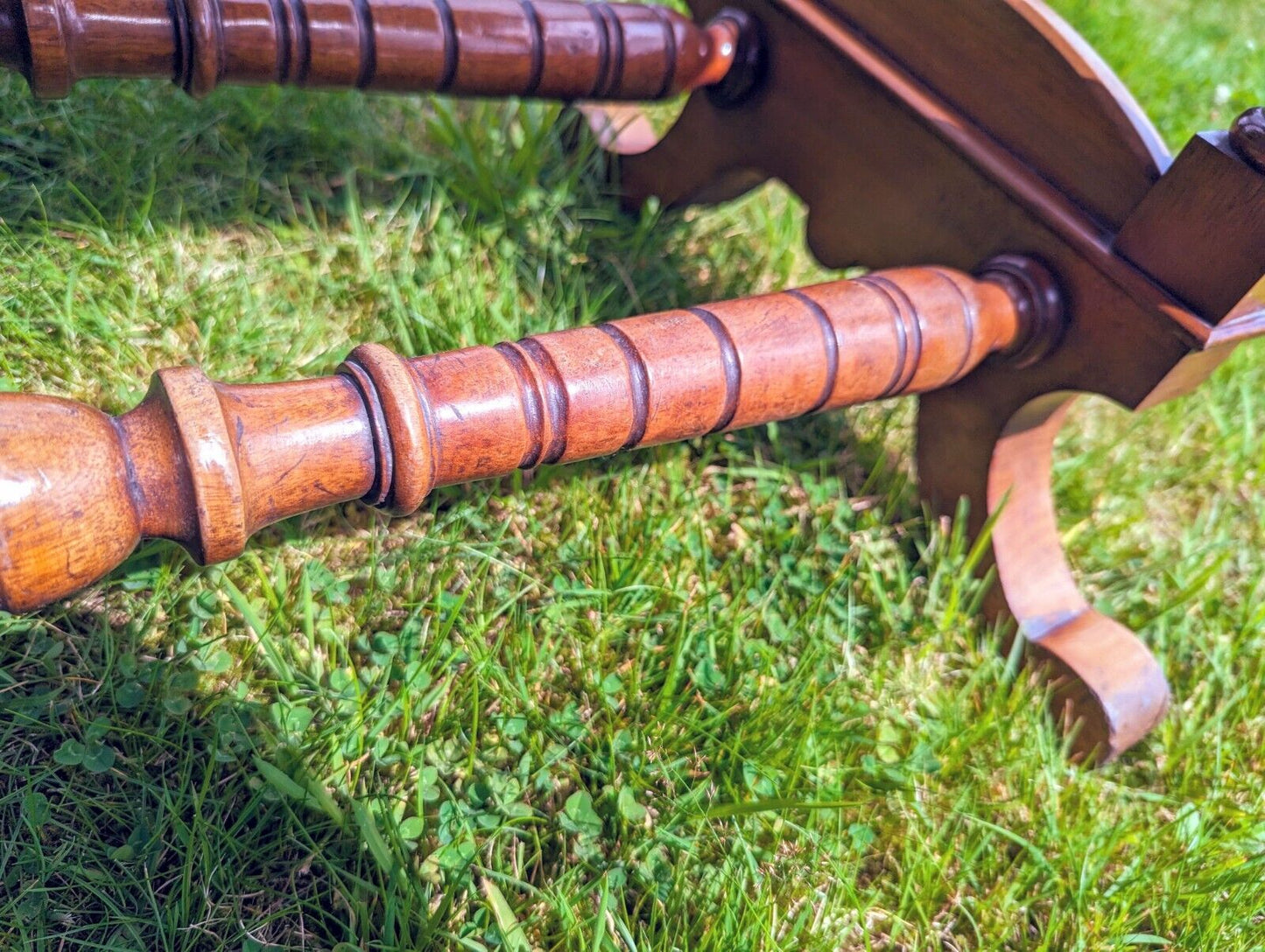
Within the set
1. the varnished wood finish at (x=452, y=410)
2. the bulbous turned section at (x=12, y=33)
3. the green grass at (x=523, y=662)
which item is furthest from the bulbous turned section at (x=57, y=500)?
the bulbous turned section at (x=12, y=33)

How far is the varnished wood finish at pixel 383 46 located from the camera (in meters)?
1.37

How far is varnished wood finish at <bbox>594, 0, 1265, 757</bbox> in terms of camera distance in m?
1.46

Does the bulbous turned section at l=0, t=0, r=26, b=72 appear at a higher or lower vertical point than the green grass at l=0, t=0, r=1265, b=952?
higher

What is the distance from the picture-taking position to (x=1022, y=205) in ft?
5.29

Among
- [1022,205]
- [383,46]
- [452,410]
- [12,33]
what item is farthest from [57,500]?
[1022,205]

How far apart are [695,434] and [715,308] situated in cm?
18

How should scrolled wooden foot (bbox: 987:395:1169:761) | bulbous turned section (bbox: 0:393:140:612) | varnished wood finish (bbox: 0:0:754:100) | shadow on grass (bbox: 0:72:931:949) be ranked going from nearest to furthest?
1. bulbous turned section (bbox: 0:393:140:612)
2. shadow on grass (bbox: 0:72:931:949)
3. varnished wood finish (bbox: 0:0:754:100)
4. scrolled wooden foot (bbox: 987:395:1169:761)

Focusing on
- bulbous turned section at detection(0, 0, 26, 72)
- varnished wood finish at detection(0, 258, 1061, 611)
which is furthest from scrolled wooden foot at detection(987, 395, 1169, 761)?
bulbous turned section at detection(0, 0, 26, 72)

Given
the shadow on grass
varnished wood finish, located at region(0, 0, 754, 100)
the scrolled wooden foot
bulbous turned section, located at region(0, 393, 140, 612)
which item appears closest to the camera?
bulbous turned section, located at region(0, 393, 140, 612)

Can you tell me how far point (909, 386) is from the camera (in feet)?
5.20

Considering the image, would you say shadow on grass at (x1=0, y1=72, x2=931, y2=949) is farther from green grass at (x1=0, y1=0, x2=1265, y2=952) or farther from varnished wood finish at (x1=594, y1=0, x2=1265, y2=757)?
varnished wood finish at (x1=594, y1=0, x2=1265, y2=757)

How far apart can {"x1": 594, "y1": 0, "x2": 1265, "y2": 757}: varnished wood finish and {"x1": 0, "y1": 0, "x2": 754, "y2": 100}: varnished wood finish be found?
0.21 metres

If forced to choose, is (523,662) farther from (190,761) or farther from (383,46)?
(383,46)

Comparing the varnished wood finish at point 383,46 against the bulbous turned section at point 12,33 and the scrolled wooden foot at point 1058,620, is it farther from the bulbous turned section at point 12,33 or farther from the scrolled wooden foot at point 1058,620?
the scrolled wooden foot at point 1058,620
